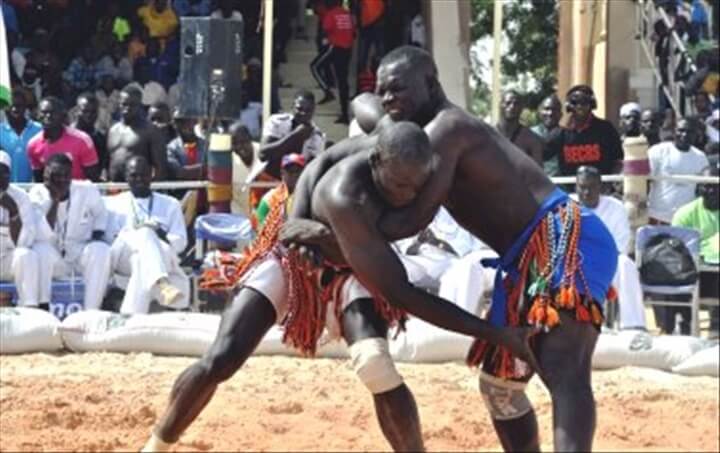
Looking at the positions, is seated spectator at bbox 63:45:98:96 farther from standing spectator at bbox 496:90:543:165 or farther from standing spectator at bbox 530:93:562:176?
standing spectator at bbox 496:90:543:165

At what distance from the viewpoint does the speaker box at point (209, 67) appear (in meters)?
14.6

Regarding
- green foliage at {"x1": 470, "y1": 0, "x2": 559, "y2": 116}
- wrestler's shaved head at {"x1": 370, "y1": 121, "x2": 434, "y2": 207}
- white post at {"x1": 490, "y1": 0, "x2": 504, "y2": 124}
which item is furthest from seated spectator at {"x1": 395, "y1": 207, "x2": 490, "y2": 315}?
green foliage at {"x1": 470, "y1": 0, "x2": 559, "y2": 116}

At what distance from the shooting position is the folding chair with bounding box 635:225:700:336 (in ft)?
41.1

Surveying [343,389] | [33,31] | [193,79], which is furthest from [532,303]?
[33,31]

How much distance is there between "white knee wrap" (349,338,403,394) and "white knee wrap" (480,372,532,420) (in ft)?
1.10

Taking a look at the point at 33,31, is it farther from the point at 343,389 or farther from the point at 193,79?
the point at 343,389

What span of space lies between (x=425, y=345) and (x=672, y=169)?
325cm

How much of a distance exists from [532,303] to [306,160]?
5.72 meters

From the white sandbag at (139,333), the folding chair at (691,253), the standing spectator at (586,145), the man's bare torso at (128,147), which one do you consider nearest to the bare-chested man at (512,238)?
the white sandbag at (139,333)

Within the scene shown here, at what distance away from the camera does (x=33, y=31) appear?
60.7 ft

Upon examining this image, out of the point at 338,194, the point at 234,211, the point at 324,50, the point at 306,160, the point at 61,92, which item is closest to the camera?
the point at 338,194

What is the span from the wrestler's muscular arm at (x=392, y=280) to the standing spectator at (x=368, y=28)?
39.6 ft

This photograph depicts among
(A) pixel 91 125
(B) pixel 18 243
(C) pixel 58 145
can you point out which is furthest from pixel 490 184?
Answer: (A) pixel 91 125

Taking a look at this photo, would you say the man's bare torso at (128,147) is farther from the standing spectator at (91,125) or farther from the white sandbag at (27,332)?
the white sandbag at (27,332)
